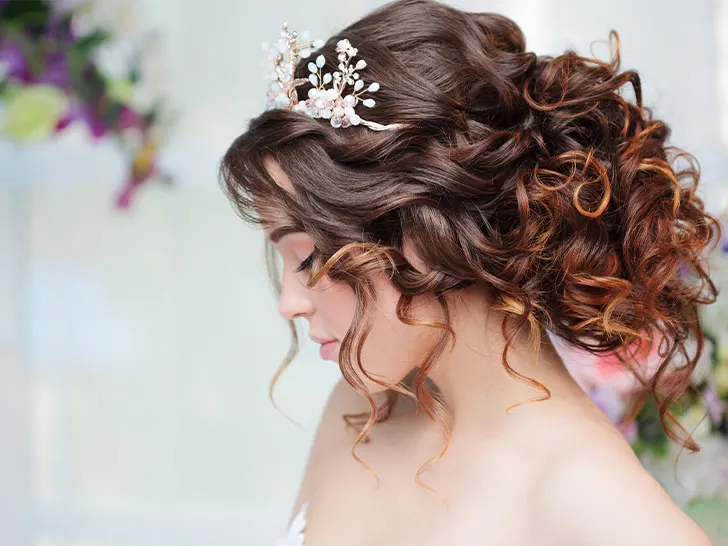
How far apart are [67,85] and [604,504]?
1876 millimetres

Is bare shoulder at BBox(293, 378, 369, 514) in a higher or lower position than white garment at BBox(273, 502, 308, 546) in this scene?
higher

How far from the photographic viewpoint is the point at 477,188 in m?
0.98

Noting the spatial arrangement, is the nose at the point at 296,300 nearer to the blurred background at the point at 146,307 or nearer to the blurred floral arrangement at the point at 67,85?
the blurred background at the point at 146,307

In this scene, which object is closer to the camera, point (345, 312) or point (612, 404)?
point (345, 312)

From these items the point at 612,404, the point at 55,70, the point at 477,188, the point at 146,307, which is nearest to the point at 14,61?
the point at 55,70

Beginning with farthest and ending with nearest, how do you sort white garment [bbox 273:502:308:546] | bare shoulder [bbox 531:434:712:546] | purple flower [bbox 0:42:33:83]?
purple flower [bbox 0:42:33:83], white garment [bbox 273:502:308:546], bare shoulder [bbox 531:434:712:546]

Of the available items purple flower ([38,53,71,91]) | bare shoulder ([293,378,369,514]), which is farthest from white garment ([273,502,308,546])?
purple flower ([38,53,71,91])

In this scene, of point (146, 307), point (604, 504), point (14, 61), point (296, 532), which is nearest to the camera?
point (604, 504)

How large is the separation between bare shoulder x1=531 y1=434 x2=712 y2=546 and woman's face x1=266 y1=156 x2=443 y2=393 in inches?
9.6

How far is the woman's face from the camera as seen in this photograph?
1.03 m

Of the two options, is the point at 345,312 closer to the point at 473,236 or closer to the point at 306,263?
the point at 306,263

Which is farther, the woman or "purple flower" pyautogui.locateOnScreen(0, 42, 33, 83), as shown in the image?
"purple flower" pyautogui.locateOnScreen(0, 42, 33, 83)

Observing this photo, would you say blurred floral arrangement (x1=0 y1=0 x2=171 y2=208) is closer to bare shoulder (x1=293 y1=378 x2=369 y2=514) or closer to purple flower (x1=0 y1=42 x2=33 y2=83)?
purple flower (x1=0 y1=42 x2=33 y2=83)

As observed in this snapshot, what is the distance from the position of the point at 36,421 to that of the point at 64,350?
0.26 meters
